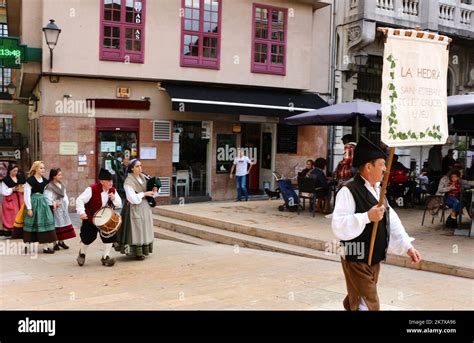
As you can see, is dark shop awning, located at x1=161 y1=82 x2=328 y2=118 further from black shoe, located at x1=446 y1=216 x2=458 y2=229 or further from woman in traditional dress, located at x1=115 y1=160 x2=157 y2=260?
black shoe, located at x1=446 y1=216 x2=458 y2=229

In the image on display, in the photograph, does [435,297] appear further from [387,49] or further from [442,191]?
[442,191]

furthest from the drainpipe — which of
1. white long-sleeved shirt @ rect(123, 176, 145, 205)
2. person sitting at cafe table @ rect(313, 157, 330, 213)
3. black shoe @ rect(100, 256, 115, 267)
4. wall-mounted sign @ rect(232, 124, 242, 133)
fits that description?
black shoe @ rect(100, 256, 115, 267)

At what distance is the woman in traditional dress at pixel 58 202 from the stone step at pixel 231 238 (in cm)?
276

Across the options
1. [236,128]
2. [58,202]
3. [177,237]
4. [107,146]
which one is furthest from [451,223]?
[107,146]

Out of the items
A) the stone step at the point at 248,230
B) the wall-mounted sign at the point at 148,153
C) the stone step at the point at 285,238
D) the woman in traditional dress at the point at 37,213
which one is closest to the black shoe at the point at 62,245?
the woman in traditional dress at the point at 37,213

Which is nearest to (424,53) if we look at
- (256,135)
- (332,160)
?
(256,135)

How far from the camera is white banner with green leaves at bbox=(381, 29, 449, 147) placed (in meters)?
4.46

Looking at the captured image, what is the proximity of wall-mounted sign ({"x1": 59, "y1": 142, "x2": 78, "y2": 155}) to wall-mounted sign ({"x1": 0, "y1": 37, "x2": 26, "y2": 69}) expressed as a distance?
2.57 m

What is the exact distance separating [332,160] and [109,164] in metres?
8.77

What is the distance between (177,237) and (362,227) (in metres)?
8.21

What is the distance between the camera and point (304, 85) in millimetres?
19359

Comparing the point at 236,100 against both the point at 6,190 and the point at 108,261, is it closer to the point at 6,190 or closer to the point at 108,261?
the point at 6,190

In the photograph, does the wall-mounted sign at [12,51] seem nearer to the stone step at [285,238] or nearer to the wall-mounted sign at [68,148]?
the wall-mounted sign at [68,148]

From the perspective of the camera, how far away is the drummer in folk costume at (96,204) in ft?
29.2
